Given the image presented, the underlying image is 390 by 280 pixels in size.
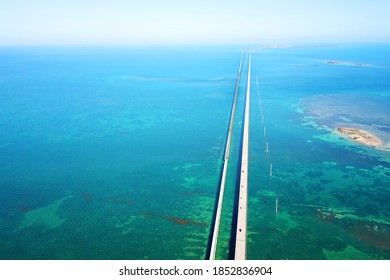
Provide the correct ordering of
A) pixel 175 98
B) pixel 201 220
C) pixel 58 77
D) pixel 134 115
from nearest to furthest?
pixel 201 220, pixel 134 115, pixel 175 98, pixel 58 77

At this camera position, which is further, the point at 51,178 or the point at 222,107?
the point at 222,107

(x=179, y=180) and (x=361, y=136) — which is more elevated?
(x=361, y=136)

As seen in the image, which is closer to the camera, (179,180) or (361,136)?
(179,180)

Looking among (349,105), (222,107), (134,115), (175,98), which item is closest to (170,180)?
(134,115)

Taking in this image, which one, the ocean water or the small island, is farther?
the small island

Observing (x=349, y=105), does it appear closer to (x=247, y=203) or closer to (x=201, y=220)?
(x=247, y=203)
